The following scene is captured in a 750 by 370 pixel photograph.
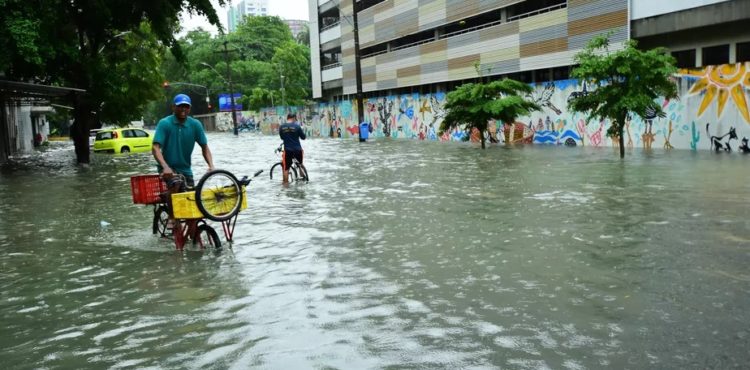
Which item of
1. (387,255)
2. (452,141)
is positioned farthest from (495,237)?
(452,141)

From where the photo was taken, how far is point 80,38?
2669 centimetres

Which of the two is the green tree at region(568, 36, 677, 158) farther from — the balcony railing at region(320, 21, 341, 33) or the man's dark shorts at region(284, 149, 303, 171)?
the balcony railing at region(320, 21, 341, 33)

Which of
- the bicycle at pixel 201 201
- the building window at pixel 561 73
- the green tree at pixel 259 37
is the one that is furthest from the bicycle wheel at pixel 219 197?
the green tree at pixel 259 37

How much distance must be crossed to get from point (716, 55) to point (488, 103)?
27.7 ft

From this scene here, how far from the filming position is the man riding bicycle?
7.97 metres

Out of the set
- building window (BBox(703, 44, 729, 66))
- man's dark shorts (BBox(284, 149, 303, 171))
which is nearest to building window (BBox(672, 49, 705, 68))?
building window (BBox(703, 44, 729, 66))

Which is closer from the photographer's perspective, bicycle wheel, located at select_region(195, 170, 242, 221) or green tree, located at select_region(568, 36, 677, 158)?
bicycle wheel, located at select_region(195, 170, 242, 221)

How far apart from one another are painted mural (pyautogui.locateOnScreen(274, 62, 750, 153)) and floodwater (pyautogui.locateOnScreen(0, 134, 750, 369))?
8.25 metres

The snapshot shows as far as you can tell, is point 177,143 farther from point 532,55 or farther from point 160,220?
point 532,55

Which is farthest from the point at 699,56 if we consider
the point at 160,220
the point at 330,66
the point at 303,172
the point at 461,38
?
the point at 330,66

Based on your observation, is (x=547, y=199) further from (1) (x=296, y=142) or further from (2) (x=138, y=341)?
(2) (x=138, y=341)

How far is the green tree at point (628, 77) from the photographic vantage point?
702 inches

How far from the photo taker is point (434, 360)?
4324 mm

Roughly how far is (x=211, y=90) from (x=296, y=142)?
86.2m
